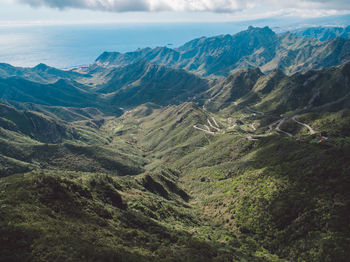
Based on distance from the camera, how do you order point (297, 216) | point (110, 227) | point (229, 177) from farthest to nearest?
point (229, 177)
point (297, 216)
point (110, 227)

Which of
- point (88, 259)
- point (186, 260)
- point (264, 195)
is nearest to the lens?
point (88, 259)

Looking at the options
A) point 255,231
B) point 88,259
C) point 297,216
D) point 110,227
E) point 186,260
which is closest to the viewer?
point 88,259

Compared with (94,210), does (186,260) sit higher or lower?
lower

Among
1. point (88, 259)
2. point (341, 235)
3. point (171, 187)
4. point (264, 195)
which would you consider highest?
point (88, 259)

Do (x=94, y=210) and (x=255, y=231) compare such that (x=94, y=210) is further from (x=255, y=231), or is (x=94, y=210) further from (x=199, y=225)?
(x=255, y=231)

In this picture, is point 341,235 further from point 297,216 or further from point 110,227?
point 110,227

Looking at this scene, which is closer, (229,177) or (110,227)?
(110,227)

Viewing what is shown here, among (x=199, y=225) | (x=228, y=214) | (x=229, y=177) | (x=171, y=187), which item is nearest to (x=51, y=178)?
(x=199, y=225)

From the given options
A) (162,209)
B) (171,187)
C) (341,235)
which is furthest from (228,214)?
(171,187)

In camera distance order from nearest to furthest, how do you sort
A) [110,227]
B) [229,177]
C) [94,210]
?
[110,227], [94,210], [229,177]
